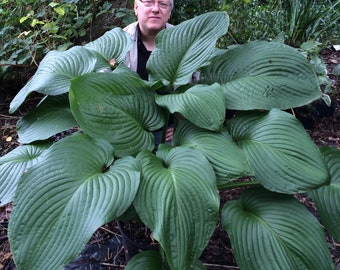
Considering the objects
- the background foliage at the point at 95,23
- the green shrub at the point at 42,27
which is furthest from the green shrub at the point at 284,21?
the green shrub at the point at 42,27

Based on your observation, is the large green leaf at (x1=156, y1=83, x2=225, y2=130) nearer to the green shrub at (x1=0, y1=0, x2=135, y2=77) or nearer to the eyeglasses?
the eyeglasses

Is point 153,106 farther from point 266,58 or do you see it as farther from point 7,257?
point 7,257

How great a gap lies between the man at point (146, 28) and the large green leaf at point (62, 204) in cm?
68

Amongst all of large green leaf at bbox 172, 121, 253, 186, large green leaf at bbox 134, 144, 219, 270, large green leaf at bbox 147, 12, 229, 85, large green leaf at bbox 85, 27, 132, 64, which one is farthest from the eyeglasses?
large green leaf at bbox 134, 144, 219, 270

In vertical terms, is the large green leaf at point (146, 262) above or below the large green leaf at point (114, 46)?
below

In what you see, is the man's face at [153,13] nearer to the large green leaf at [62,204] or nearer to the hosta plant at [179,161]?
the hosta plant at [179,161]

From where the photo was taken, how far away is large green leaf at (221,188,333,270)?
3.52ft

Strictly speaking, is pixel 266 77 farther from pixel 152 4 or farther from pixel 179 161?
pixel 152 4

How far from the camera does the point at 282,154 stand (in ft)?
3.84

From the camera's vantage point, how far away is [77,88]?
1.14 m

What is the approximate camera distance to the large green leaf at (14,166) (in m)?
1.22

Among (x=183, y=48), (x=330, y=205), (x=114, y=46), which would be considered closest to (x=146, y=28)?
(x=114, y=46)

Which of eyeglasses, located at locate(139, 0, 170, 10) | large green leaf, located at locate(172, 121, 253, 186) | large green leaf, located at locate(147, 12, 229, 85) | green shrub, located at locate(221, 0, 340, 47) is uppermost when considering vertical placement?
eyeglasses, located at locate(139, 0, 170, 10)

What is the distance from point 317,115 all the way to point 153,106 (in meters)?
1.57
